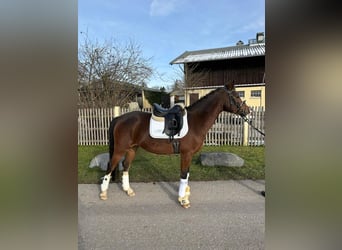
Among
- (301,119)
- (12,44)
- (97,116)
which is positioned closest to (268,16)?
(301,119)

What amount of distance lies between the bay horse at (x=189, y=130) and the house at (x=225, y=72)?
48.2 feet

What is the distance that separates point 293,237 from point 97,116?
28.9 ft

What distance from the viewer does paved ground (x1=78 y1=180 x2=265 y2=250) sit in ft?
8.12

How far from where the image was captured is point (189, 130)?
11.8ft

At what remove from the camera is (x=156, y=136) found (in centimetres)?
366

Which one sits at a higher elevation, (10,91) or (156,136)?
(10,91)

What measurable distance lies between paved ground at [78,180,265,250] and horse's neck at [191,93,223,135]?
1.22 meters

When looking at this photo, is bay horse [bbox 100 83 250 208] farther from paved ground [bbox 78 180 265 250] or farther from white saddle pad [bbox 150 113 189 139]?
paved ground [bbox 78 180 265 250]

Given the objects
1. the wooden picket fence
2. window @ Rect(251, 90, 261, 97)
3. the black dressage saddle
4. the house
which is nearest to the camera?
the black dressage saddle

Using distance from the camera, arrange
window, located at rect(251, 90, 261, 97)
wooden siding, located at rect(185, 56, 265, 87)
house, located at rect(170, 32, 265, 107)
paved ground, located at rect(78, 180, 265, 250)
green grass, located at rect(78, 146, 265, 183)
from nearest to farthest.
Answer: paved ground, located at rect(78, 180, 265, 250), green grass, located at rect(78, 146, 265, 183), window, located at rect(251, 90, 261, 97), house, located at rect(170, 32, 265, 107), wooden siding, located at rect(185, 56, 265, 87)

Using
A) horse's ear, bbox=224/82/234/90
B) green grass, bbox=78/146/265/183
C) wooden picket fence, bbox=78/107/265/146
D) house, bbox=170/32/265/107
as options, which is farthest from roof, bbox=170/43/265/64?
horse's ear, bbox=224/82/234/90

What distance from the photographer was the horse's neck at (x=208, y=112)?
3682mm

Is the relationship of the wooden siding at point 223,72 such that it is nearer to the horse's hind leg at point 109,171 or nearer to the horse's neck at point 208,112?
the horse's neck at point 208,112

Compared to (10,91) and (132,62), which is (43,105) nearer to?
(10,91)
